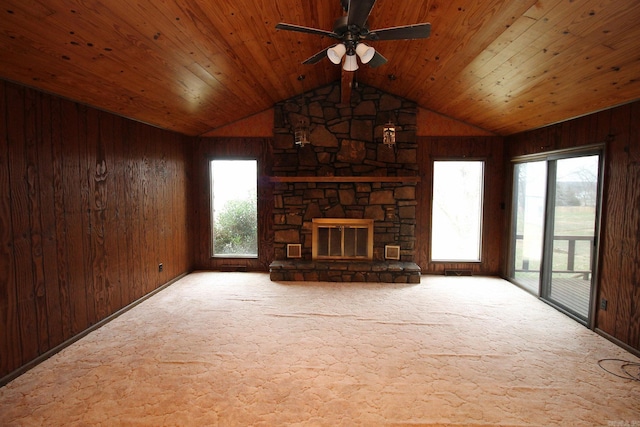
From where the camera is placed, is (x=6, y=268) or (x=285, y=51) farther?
(x=285, y=51)

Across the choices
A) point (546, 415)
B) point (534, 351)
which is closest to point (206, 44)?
point (546, 415)

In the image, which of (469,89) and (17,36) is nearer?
(17,36)

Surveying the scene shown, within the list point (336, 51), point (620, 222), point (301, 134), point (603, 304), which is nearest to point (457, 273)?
point (603, 304)

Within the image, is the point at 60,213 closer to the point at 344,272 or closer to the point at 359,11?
the point at 359,11

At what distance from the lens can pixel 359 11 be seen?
78.4 inches

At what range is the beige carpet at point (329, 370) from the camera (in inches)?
81.7

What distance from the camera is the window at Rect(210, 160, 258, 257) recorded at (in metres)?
5.48

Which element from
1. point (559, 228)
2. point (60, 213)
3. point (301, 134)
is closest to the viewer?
point (60, 213)

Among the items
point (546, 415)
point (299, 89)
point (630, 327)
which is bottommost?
point (546, 415)

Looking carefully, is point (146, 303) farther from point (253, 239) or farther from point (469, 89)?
point (469, 89)

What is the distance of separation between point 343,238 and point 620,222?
3.44 metres

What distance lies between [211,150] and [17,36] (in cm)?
349

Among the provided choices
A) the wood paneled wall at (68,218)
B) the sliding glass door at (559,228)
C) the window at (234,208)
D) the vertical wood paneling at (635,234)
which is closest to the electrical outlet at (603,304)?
the sliding glass door at (559,228)

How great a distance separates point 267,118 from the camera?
5.36 metres
